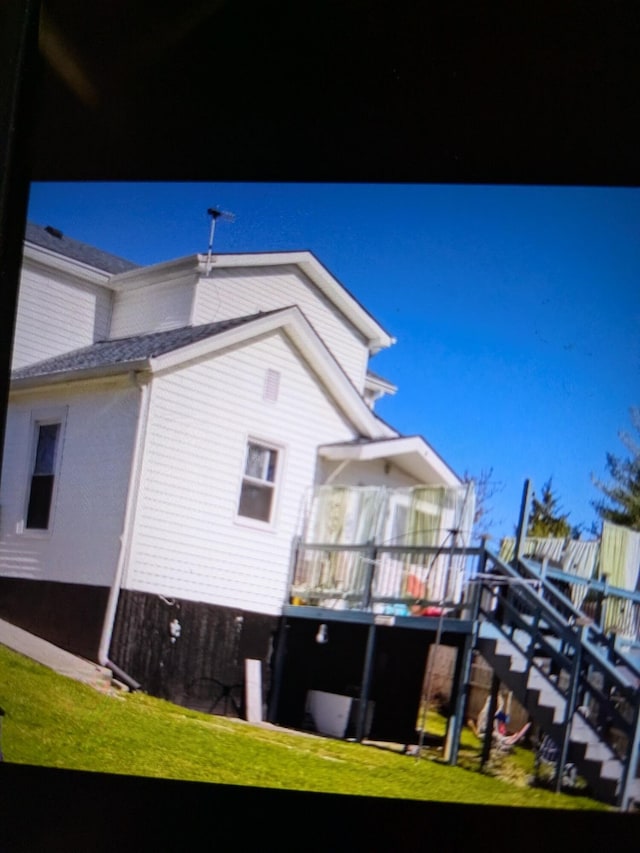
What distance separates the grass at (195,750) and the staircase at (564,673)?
131 mm

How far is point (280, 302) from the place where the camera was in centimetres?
267

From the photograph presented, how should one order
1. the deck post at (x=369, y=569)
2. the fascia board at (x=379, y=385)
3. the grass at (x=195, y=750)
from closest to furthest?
the grass at (x=195, y=750) → the deck post at (x=369, y=569) → the fascia board at (x=379, y=385)

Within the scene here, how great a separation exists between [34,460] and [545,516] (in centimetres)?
156

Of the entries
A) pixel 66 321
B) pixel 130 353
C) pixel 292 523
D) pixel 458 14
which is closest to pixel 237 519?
pixel 292 523

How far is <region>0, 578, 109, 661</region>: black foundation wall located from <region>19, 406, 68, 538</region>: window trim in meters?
0.15

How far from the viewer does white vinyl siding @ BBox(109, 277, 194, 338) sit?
8.72 ft

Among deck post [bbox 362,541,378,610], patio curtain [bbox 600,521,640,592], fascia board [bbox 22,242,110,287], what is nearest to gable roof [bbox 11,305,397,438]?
fascia board [bbox 22,242,110,287]

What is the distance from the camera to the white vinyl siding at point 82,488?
2.55m

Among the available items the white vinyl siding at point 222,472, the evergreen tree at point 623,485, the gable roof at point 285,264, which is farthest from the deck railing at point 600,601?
the gable roof at point 285,264

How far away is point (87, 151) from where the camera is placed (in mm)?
2703

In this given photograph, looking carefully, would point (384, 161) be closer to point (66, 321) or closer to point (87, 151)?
point (87, 151)

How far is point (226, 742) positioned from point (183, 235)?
5.02 feet

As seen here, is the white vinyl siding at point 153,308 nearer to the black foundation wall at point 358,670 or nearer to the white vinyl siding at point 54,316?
the white vinyl siding at point 54,316

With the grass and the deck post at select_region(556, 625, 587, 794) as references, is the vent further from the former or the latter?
the deck post at select_region(556, 625, 587, 794)
